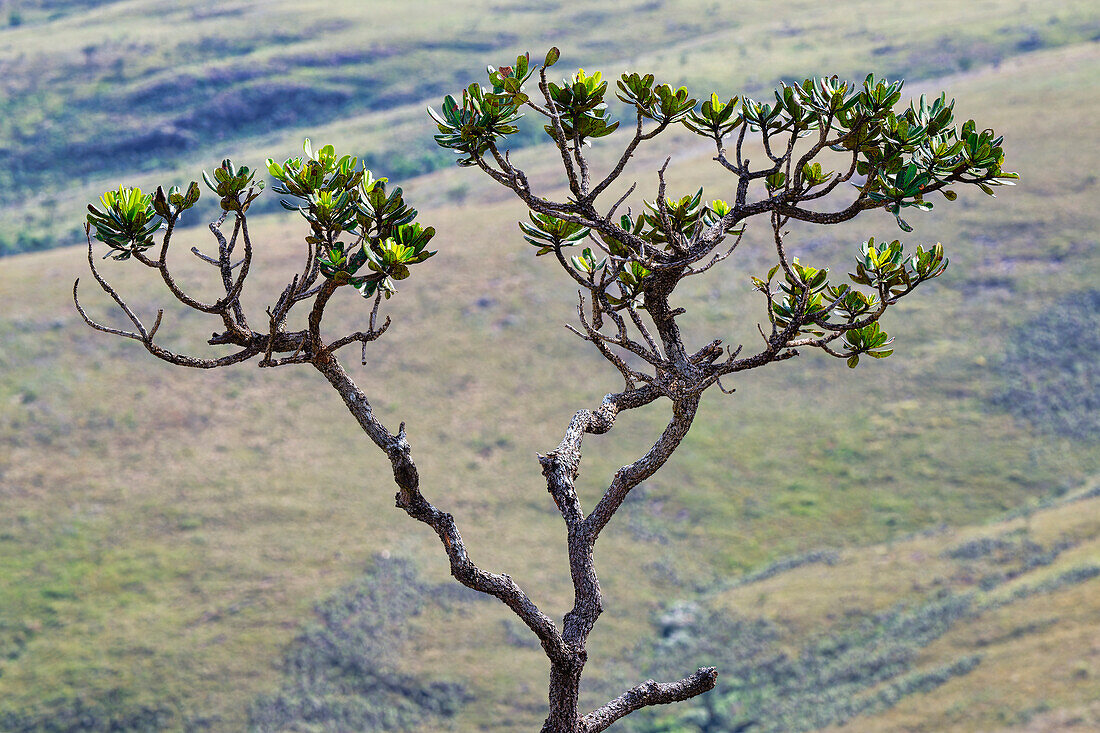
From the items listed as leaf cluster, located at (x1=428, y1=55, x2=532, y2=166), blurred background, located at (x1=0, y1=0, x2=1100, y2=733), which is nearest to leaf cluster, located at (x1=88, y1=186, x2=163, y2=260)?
leaf cluster, located at (x1=428, y1=55, x2=532, y2=166)

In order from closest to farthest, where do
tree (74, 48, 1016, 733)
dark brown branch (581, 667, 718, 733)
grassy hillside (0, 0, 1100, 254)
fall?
tree (74, 48, 1016, 733) < dark brown branch (581, 667, 718, 733) < grassy hillside (0, 0, 1100, 254)

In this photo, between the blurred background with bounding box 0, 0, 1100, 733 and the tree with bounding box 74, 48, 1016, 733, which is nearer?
the tree with bounding box 74, 48, 1016, 733

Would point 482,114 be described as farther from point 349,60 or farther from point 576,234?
point 349,60

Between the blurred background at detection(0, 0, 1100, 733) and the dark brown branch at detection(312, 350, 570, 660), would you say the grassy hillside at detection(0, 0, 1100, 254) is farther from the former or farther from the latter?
the dark brown branch at detection(312, 350, 570, 660)

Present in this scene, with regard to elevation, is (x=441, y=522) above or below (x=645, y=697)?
above

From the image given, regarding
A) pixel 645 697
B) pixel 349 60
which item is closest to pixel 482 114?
pixel 645 697

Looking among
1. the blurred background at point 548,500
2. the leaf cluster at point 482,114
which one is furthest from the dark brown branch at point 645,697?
the blurred background at point 548,500
